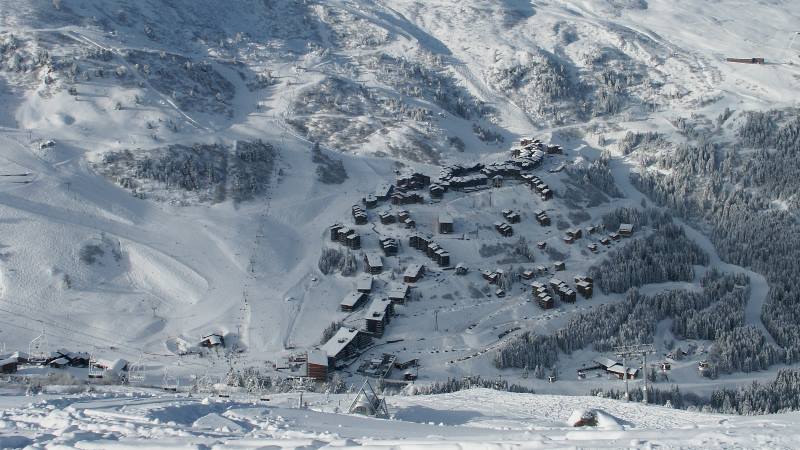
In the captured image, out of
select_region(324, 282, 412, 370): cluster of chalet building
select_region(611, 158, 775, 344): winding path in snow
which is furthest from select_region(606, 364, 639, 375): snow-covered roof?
select_region(324, 282, 412, 370): cluster of chalet building

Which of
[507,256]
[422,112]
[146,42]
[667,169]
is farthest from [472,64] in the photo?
[507,256]

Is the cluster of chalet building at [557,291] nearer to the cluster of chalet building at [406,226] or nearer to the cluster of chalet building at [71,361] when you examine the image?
the cluster of chalet building at [406,226]

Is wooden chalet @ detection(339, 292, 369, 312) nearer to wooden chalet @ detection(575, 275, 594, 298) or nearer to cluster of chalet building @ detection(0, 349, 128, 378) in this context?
cluster of chalet building @ detection(0, 349, 128, 378)

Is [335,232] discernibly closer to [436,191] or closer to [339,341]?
[436,191]

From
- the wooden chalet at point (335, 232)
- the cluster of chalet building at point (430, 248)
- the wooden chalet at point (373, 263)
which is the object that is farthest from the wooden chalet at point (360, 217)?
the wooden chalet at point (373, 263)

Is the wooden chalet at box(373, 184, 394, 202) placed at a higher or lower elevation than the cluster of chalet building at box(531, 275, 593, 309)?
higher

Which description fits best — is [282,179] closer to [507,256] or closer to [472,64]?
[507,256]
